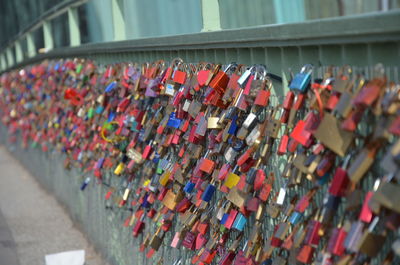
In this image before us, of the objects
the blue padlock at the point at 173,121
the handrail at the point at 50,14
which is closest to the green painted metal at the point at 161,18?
the blue padlock at the point at 173,121

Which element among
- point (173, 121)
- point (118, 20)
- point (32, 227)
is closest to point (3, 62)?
point (32, 227)

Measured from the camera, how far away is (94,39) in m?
9.21

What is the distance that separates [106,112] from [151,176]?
5.14 ft

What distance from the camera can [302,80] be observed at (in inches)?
139

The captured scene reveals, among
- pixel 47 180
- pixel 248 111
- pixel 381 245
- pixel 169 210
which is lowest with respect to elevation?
pixel 47 180

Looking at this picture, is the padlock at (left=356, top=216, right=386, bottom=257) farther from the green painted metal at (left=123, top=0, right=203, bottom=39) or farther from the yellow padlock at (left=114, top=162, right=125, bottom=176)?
the yellow padlock at (left=114, top=162, right=125, bottom=176)

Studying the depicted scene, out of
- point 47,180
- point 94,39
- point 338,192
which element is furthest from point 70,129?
point 338,192

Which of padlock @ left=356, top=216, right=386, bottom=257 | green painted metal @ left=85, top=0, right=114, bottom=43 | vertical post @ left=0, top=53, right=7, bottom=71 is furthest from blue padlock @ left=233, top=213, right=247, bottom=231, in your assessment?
vertical post @ left=0, top=53, right=7, bottom=71

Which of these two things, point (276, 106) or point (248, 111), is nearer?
point (276, 106)

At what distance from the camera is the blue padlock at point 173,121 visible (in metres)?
5.28

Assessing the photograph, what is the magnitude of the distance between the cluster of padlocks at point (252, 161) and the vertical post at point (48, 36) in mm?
5651

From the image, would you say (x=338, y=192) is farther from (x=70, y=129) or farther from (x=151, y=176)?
(x=70, y=129)

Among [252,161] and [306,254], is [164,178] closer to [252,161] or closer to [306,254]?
[252,161]

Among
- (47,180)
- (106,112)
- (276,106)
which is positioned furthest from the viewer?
(47,180)
